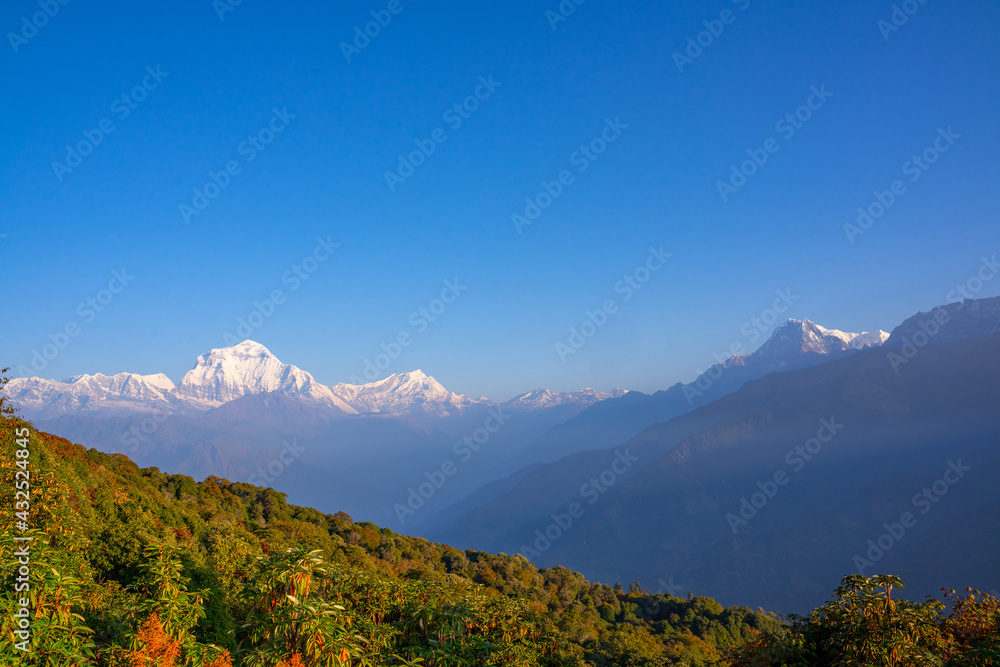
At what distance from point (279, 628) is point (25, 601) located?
5.09 metres

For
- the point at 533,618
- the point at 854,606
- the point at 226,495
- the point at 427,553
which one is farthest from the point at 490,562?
the point at 854,606

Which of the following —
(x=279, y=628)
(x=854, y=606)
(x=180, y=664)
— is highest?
(x=279, y=628)

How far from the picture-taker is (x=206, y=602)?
1593 cm

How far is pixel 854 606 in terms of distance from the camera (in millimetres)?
12750

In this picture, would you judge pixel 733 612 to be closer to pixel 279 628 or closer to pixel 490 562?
pixel 490 562

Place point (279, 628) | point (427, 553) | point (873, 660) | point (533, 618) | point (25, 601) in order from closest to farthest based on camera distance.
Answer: point (25, 601) → point (279, 628) → point (873, 660) → point (533, 618) → point (427, 553)

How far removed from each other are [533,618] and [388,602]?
5.70 m

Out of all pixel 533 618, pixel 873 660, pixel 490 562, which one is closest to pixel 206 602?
pixel 533 618

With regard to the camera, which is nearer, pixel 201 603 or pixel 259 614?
pixel 259 614

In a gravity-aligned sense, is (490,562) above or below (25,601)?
below

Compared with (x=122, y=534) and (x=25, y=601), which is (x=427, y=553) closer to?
(x=122, y=534)

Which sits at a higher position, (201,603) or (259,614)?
(259,614)

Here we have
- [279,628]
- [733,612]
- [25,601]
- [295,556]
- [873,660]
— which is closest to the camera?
[25,601]

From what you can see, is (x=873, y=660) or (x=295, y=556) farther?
(x=295, y=556)
